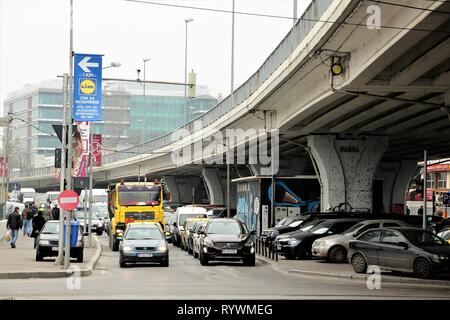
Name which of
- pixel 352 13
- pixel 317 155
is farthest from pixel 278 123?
pixel 352 13

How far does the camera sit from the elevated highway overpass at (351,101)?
20.5 m

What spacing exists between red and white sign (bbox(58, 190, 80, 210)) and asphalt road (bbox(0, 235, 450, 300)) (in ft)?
7.22

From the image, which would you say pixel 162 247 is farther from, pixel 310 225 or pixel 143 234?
pixel 310 225

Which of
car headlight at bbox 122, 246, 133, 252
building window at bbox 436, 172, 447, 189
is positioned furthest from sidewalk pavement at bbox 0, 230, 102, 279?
building window at bbox 436, 172, 447, 189

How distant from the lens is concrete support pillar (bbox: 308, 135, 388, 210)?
4238 centimetres

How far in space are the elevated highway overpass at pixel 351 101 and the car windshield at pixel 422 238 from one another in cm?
482

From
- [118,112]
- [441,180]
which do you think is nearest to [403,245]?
[441,180]

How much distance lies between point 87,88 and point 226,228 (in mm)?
7536

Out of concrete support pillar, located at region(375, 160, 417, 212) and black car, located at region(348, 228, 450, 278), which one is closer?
black car, located at region(348, 228, 450, 278)

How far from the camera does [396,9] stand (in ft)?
62.4

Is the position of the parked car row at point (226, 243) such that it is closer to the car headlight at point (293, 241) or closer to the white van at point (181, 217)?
the car headlight at point (293, 241)

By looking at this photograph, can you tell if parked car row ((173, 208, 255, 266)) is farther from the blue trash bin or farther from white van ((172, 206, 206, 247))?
white van ((172, 206, 206, 247))

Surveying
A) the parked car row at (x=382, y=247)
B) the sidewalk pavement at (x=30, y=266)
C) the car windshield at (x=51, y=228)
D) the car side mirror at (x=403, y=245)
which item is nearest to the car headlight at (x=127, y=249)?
the sidewalk pavement at (x=30, y=266)

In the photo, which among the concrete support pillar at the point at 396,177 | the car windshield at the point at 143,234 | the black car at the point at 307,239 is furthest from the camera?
the concrete support pillar at the point at 396,177
